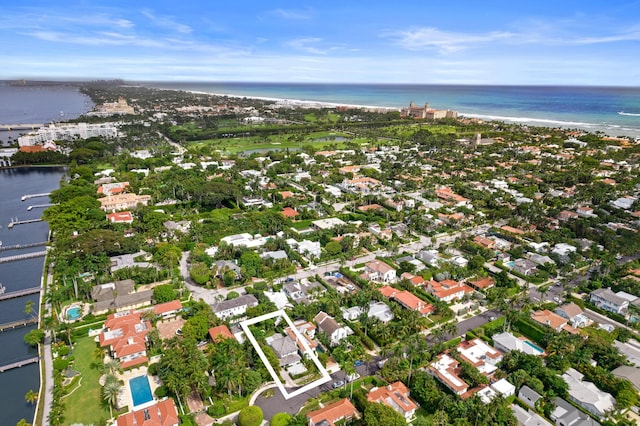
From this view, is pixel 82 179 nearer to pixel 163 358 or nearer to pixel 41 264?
pixel 41 264

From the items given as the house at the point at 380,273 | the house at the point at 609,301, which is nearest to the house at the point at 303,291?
the house at the point at 380,273

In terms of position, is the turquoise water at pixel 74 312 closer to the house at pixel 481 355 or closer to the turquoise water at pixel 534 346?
the house at pixel 481 355

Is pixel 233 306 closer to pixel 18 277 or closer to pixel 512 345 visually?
pixel 512 345

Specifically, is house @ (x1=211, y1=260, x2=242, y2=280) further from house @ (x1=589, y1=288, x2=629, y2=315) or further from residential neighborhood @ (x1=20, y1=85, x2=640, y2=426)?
house @ (x1=589, y1=288, x2=629, y2=315)

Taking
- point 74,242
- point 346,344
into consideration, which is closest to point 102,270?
point 74,242

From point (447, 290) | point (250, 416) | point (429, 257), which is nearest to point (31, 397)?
point (250, 416)

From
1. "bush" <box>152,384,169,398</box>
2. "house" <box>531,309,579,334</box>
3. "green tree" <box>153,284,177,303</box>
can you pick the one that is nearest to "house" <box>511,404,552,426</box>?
"house" <box>531,309,579,334</box>
